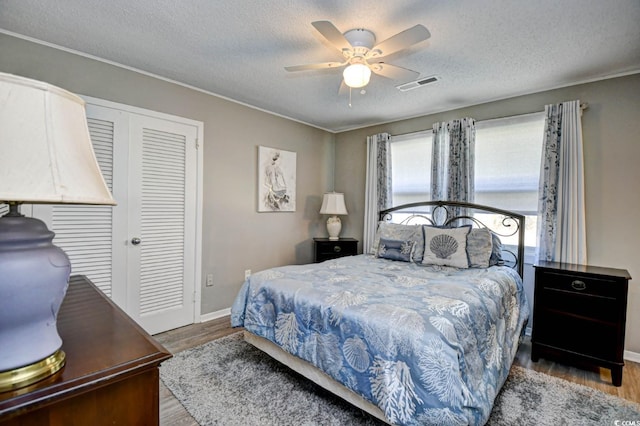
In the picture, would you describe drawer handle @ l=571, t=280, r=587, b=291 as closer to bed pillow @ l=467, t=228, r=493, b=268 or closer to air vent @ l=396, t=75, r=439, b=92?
bed pillow @ l=467, t=228, r=493, b=268

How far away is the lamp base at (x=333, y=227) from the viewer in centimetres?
464

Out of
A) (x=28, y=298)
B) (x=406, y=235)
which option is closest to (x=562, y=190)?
(x=406, y=235)

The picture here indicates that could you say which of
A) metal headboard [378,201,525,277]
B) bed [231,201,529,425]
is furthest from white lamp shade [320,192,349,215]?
bed [231,201,529,425]

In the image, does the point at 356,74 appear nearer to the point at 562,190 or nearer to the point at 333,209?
the point at 562,190

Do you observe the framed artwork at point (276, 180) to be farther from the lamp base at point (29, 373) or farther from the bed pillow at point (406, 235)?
the lamp base at point (29, 373)

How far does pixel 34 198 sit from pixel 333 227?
4.10 m

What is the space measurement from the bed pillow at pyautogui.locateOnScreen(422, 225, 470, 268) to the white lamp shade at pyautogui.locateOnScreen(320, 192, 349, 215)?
1.49m

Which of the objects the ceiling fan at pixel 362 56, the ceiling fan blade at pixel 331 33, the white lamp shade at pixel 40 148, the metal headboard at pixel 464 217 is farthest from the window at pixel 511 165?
the white lamp shade at pixel 40 148

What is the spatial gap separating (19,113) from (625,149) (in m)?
4.03

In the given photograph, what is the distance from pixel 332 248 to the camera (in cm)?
443

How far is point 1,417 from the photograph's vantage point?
2.00 ft

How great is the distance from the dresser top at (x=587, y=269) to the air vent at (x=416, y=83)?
2009 mm

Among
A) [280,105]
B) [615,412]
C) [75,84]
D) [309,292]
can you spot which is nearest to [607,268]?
[615,412]

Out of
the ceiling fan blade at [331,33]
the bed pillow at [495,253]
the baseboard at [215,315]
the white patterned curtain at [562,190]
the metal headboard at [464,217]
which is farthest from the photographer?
the baseboard at [215,315]
